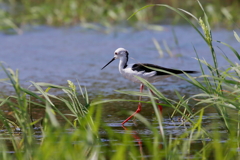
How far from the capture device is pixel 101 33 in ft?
54.4

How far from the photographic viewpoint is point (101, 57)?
41.9 ft

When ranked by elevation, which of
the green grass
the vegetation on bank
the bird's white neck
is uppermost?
the vegetation on bank

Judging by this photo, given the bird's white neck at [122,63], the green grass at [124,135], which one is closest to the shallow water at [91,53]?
the bird's white neck at [122,63]

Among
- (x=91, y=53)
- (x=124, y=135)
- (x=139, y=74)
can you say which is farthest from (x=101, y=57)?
(x=124, y=135)

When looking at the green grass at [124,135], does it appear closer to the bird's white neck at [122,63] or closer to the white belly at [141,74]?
the white belly at [141,74]

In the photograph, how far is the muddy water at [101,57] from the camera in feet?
27.5

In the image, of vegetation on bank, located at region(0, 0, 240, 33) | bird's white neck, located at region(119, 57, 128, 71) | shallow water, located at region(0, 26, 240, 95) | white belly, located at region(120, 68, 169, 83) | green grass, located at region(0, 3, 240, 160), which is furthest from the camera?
vegetation on bank, located at region(0, 0, 240, 33)

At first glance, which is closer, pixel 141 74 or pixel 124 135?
pixel 124 135

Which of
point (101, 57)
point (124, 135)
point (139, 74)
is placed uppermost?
point (139, 74)

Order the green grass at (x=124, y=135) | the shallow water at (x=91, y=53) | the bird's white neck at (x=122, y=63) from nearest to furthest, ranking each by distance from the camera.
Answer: the green grass at (x=124, y=135), the bird's white neck at (x=122, y=63), the shallow water at (x=91, y=53)

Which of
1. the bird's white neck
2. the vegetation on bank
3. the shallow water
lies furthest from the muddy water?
the vegetation on bank

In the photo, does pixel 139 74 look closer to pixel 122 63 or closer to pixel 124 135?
pixel 122 63

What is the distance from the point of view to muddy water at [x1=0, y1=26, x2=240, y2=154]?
27.5ft

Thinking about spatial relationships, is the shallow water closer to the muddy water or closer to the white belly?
the muddy water
